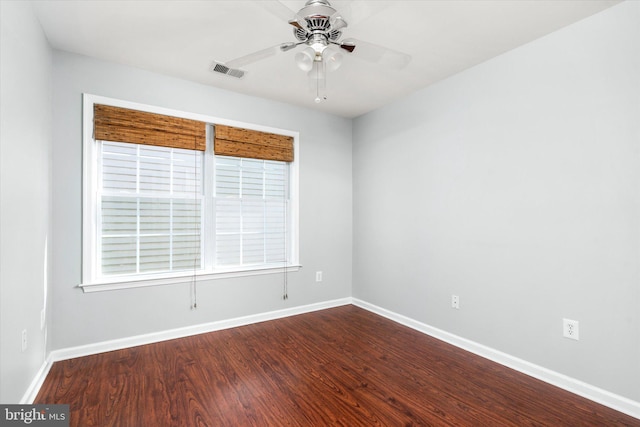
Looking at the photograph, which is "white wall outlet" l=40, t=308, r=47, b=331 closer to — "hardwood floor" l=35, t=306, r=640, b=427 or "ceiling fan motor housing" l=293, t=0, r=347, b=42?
"hardwood floor" l=35, t=306, r=640, b=427

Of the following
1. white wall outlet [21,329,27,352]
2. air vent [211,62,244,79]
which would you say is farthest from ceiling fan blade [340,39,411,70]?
white wall outlet [21,329,27,352]

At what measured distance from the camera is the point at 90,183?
277 centimetres

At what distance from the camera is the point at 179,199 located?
3.21m

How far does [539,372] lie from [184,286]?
318 cm

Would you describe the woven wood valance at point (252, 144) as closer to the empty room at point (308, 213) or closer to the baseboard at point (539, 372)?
the empty room at point (308, 213)

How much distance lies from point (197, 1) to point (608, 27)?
2.70 metres

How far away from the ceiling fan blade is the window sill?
2.52 meters

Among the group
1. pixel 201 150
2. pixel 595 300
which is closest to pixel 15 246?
pixel 201 150

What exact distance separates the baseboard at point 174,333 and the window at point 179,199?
50 cm

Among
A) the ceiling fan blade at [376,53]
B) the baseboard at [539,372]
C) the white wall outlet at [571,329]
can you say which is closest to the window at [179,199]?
the baseboard at [539,372]

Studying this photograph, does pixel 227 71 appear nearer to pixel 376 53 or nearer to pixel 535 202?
pixel 376 53

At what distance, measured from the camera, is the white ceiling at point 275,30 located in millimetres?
2051

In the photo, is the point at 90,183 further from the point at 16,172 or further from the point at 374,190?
the point at 374,190

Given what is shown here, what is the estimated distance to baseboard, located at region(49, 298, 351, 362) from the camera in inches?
106
